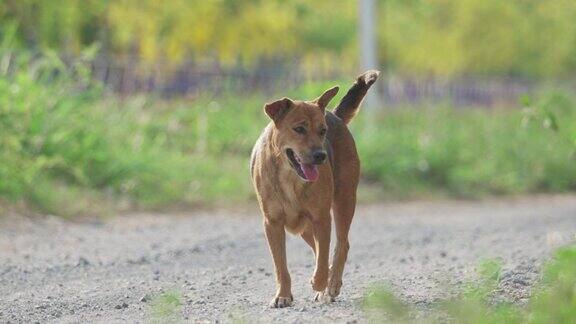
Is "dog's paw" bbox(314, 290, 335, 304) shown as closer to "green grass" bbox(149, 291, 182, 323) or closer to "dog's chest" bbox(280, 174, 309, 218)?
"dog's chest" bbox(280, 174, 309, 218)

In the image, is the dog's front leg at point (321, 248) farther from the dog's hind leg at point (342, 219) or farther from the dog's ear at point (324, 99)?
the dog's ear at point (324, 99)

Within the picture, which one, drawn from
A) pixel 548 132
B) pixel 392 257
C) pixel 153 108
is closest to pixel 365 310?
pixel 392 257

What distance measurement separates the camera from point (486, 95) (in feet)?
118

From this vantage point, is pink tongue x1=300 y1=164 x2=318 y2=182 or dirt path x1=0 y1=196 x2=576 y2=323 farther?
dirt path x1=0 y1=196 x2=576 y2=323

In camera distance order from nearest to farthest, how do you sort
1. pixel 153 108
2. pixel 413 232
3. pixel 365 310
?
pixel 365 310 → pixel 413 232 → pixel 153 108

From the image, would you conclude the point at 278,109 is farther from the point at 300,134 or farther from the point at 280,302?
the point at 280,302

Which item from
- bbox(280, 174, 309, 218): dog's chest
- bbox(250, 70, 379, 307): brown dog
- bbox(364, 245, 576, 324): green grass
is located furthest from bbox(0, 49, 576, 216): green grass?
bbox(364, 245, 576, 324): green grass

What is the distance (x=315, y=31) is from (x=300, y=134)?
2692 cm

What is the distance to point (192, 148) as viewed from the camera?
18.0m

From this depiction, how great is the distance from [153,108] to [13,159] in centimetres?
515

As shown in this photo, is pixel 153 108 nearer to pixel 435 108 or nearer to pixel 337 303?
pixel 435 108

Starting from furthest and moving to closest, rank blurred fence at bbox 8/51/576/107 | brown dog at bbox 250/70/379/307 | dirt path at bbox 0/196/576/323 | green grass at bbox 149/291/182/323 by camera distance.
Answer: blurred fence at bbox 8/51/576/107, dirt path at bbox 0/196/576/323, brown dog at bbox 250/70/379/307, green grass at bbox 149/291/182/323

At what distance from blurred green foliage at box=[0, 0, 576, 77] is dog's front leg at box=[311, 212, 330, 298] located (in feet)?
41.6

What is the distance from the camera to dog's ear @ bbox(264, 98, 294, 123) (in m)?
7.02
